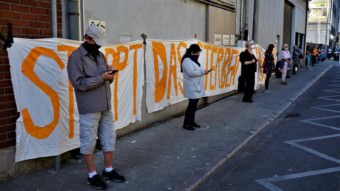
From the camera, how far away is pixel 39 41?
418cm

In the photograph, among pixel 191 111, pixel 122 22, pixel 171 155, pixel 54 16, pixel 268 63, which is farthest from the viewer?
pixel 268 63

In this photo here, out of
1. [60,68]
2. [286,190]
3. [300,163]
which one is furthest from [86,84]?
[300,163]

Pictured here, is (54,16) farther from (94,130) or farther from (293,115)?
(293,115)

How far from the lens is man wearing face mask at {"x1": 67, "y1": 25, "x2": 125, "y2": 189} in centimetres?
366

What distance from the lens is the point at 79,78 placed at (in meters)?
3.64

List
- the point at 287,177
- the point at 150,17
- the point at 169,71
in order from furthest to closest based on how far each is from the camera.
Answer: the point at 169,71 < the point at 150,17 < the point at 287,177

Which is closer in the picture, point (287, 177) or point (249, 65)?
point (287, 177)

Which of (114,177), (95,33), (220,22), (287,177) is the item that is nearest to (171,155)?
(114,177)

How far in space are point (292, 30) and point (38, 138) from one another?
2363cm

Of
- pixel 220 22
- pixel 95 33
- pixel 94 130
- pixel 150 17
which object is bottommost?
pixel 94 130

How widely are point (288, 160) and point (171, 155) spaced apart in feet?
6.00

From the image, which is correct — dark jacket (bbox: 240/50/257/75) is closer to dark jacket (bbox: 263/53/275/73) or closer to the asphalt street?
the asphalt street

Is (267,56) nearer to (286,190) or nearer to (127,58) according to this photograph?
(127,58)

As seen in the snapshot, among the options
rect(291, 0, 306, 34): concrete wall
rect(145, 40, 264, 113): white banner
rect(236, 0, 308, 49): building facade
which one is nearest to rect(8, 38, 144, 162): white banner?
rect(145, 40, 264, 113): white banner
